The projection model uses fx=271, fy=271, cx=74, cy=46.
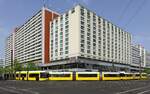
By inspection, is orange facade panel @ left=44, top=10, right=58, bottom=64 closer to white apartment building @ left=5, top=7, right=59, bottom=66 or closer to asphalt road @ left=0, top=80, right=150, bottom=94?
white apartment building @ left=5, top=7, right=59, bottom=66

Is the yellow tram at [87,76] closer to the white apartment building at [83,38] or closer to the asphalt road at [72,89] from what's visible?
the asphalt road at [72,89]

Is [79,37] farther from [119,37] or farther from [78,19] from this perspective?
[119,37]

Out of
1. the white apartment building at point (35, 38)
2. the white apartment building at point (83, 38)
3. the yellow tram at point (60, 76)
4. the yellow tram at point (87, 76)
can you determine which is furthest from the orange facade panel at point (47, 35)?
the yellow tram at point (60, 76)

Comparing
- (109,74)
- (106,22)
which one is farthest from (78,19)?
(109,74)

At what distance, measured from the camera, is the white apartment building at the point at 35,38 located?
137500 millimetres

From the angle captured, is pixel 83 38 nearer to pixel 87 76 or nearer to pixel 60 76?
pixel 87 76

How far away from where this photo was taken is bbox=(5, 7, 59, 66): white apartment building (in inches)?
5413

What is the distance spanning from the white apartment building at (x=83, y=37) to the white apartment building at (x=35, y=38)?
387 cm

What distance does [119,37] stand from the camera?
151 metres

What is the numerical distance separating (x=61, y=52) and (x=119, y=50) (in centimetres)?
3978

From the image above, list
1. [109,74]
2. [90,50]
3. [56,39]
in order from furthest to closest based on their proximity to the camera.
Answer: [56,39] < [90,50] < [109,74]

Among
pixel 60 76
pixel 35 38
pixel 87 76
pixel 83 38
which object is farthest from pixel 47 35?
pixel 60 76

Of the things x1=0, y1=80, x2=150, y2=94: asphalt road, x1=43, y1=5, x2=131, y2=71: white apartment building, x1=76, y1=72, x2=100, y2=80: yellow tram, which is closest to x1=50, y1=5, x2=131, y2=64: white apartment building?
x1=43, y1=5, x2=131, y2=71: white apartment building

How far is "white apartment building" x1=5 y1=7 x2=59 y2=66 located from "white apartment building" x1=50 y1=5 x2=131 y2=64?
3.87m
